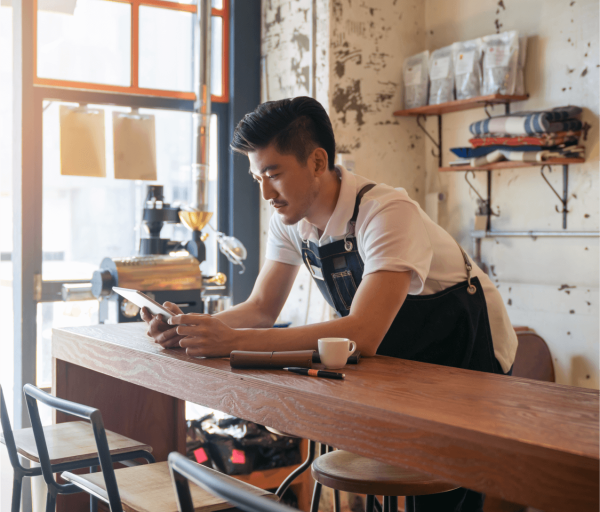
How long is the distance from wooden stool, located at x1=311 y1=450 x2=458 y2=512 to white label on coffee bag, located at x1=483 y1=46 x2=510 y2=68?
209 centimetres

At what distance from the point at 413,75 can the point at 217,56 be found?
105 centimetres

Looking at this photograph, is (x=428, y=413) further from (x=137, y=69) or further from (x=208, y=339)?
(x=137, y=69)

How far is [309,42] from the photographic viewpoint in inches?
129

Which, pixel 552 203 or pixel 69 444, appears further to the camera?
pixel 552 203

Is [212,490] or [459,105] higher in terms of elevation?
[459,105]

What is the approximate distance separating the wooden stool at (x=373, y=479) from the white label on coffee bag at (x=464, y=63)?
2.15 m

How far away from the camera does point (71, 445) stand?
1656mm

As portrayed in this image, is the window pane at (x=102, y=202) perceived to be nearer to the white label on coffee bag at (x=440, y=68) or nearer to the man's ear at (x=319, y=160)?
the white label on coffee bag at (x=440, y=68)

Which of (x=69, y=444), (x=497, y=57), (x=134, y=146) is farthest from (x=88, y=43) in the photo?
(x=69, y=444)

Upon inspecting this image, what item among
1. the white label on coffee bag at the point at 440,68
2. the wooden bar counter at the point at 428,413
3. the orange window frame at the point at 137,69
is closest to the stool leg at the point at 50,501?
the wooden bar counter at the point at 428,413

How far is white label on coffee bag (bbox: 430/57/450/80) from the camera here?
3.20 meters

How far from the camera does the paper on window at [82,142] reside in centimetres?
314

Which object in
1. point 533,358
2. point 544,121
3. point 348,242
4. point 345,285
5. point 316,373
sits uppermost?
point 544,121

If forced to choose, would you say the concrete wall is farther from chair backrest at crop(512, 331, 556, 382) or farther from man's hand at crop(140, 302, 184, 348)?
man's hand at crop(140, 302, 184, 348)
